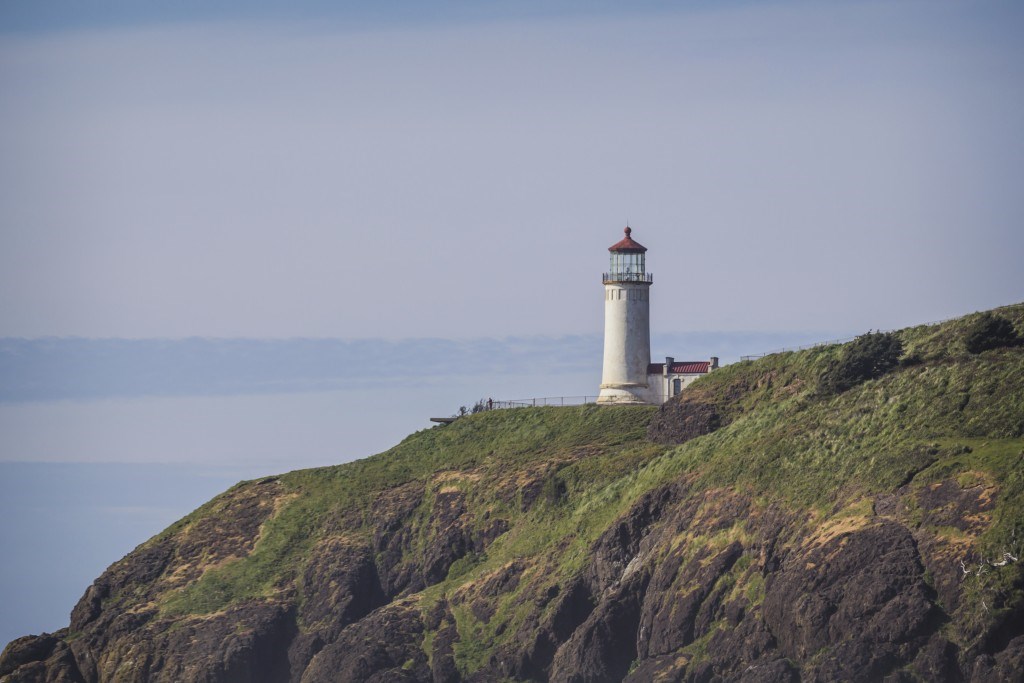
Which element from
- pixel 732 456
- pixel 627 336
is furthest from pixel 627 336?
pixel 732 456

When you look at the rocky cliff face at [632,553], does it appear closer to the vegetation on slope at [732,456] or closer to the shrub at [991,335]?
the vegetation on slope at [732,456]

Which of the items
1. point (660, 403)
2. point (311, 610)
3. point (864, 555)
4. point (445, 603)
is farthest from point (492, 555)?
point (864, 555)

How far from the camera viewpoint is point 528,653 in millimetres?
86250

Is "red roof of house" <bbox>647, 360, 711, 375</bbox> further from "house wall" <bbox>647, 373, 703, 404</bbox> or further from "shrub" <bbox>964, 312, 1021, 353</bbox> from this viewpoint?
"shrub" <bbox>964, 312, 1021, 353</bbox>

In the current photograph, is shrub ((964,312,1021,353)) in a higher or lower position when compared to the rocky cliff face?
higher

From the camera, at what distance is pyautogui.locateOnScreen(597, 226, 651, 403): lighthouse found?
4247 inches

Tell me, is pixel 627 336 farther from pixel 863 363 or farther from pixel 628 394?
pixel 863 363

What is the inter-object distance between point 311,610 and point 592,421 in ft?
67.4

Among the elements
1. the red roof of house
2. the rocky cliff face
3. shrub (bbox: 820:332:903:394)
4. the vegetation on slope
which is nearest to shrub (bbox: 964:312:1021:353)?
the vegetation on slope

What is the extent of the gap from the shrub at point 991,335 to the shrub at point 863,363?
5.10 m

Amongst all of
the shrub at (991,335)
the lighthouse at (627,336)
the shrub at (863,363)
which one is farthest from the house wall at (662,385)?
the shrub at (991,335)

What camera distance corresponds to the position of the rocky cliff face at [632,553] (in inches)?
2790

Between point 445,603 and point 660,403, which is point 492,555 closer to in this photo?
point 445,603

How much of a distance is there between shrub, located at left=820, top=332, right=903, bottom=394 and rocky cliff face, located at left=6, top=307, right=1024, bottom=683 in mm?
1308
